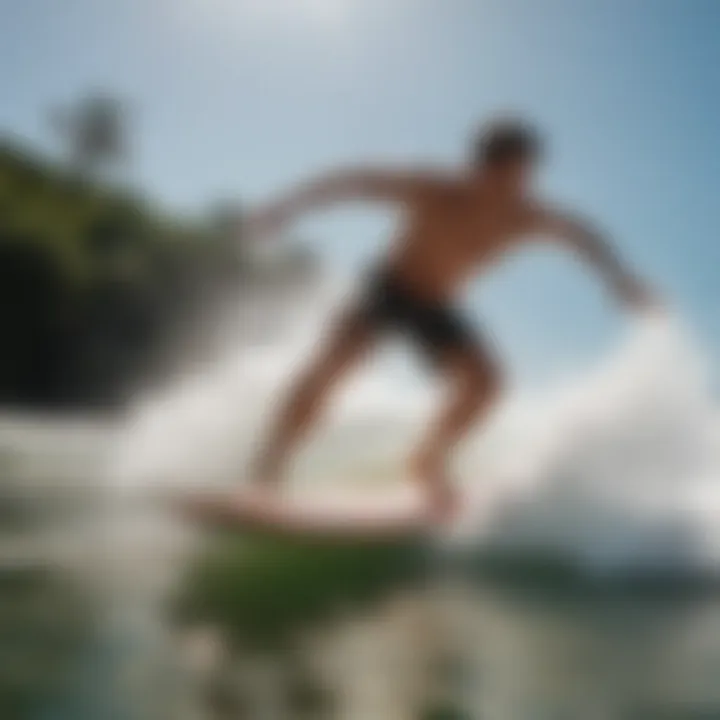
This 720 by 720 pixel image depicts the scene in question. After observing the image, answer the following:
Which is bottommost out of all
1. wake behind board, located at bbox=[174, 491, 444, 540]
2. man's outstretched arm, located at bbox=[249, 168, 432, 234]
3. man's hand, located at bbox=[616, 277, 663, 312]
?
wake behind board, located at bbox=[174, 491, 444, 540]

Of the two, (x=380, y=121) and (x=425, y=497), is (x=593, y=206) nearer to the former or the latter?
(x=380, y=121)

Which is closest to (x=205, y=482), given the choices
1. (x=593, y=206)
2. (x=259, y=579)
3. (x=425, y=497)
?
(x=259, y=579)

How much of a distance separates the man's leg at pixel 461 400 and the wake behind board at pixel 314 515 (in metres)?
0.04

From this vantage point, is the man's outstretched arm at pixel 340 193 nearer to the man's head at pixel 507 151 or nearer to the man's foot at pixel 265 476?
the man's head at pixel 507 151

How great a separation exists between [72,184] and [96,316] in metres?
0.15

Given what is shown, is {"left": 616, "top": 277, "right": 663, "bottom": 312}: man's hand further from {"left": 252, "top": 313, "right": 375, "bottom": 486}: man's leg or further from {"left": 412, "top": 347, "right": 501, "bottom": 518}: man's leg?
{"left": 252, "top": 313, "right": 375, "bottom": 486}: man's leg

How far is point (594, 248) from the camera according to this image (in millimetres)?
1197

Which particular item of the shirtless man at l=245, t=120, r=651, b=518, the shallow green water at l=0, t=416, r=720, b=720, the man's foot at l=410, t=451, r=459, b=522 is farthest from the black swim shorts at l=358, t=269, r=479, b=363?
the shallow green water at l=0, t=416, r=720, b=720

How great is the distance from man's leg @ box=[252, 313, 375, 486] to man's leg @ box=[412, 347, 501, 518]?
0.11m

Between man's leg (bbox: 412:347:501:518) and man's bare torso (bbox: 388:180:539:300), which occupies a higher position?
man's bare torso (bbox: 388:180:539:300)

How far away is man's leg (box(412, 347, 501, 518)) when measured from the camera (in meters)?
1.17

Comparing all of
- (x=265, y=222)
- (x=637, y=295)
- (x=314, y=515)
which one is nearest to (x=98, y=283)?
(x=265, y=222)

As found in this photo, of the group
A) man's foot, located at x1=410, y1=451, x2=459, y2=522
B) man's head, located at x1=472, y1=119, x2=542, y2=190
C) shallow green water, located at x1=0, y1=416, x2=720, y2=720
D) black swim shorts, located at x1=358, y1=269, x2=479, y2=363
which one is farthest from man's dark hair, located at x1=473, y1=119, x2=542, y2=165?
shallow green water, located at x1=0, y1=416, x2=720, y2=720

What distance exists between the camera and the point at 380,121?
1.19 m
